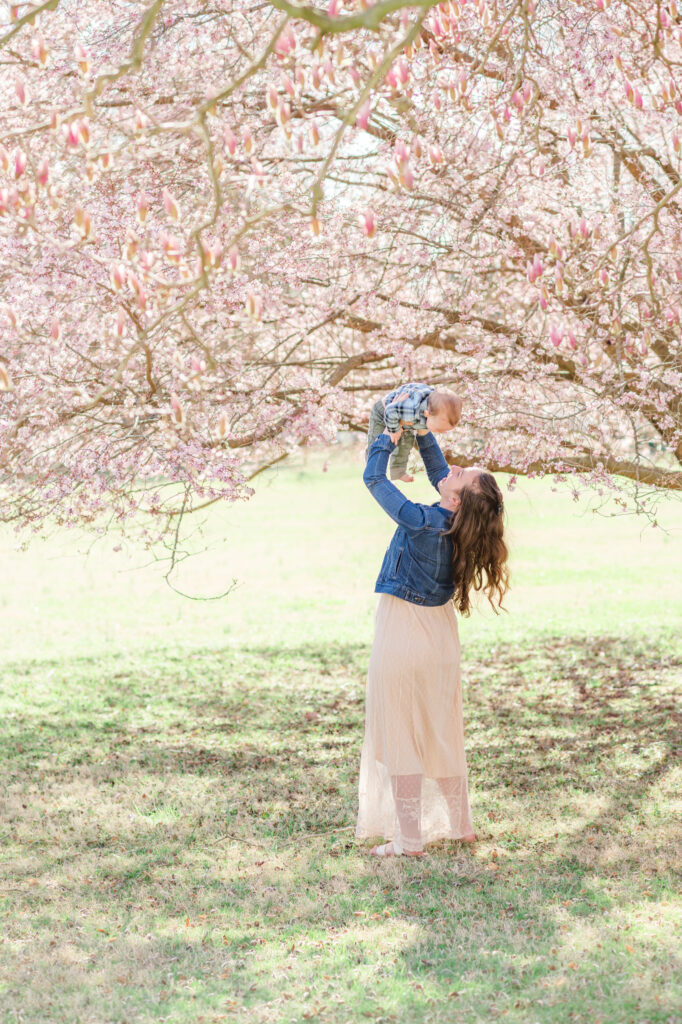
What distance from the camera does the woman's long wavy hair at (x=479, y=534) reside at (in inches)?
175

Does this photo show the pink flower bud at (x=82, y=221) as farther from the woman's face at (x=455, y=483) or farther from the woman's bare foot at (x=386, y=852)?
the woman's bare foot at (x=386, y=852)

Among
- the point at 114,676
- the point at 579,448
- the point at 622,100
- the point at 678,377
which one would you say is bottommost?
the point at 114,676

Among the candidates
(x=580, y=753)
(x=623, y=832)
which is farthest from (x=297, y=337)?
(x=623, y=832)

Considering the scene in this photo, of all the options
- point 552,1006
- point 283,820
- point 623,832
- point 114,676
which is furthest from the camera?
point 114,676

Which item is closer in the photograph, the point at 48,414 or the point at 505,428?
the point at 48,414

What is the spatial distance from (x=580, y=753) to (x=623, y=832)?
166 centimetres

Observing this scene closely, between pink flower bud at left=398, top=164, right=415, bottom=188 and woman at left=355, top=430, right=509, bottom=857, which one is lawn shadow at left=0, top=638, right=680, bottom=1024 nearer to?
woman at left=355, top=430, right=509, bottom=857

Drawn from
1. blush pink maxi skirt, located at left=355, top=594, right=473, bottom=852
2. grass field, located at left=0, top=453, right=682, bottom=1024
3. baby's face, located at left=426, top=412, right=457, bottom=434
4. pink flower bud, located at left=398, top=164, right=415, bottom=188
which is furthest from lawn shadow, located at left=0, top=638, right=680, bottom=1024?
pink flower bud, located at left=398, top=164, right=415, bottom=188

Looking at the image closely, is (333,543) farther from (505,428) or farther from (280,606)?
(505,428)

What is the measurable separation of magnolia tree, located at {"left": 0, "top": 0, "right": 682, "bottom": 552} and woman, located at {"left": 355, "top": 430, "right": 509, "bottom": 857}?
5.17 ft

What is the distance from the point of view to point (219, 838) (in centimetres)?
527

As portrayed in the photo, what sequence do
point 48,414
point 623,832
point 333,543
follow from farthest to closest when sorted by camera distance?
point 333,543 < point 48,414 < point 623,832

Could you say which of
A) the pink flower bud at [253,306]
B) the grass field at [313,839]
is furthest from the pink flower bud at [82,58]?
the grass field at [313,839]

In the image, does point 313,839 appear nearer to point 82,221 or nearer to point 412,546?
point 412,546
